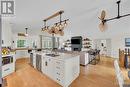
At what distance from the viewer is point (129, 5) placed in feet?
12.2

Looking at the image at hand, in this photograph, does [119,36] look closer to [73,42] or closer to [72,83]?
[73,42]

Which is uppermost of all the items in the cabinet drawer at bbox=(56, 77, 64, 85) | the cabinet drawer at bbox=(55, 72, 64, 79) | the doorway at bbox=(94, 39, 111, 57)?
the doorway at bbox=(94, 39, 111, 57)

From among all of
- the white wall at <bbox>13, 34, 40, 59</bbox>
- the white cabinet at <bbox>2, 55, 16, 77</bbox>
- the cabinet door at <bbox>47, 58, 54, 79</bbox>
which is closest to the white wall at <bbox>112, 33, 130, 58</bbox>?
the white wall at <bbox>13, 34, 40, 59</bbox>

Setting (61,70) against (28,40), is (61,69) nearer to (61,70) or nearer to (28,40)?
(61,70)

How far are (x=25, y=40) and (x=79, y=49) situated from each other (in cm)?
520

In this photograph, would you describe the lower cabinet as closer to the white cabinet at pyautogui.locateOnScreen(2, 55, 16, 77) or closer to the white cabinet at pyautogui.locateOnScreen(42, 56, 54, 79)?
the white cabinet at pyautogui.locateOnScreen(42, 56, 54, 79)

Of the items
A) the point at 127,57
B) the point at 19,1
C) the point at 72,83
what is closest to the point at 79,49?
the point at 127,57

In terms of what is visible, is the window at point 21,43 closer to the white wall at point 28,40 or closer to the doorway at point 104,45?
the white wall at point 28,40

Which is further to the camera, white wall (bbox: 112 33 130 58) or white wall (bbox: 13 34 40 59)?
white wall (bbox: 112 33 130 58)

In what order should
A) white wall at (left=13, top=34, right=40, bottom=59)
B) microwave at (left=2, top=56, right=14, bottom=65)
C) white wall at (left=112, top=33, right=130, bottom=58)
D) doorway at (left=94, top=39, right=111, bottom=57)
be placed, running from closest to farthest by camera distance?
1. microwave at (left=2, top=56, right=14, bottom=65)
2. white wall at (left=13, top=34, right=40, bottom=59)
3. white wall at (left=112, top=33, right=130, bottom=58)
4. doorway at (left=94, top=39, right=111, bottom=57)

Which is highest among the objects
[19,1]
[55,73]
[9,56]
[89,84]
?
[19,1]

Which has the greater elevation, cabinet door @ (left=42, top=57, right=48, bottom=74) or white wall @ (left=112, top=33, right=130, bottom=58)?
white wall @ (left=112, top=33, right=130, bottom=58)

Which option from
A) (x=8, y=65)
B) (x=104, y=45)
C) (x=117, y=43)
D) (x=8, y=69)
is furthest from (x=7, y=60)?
(x=104, y=45)

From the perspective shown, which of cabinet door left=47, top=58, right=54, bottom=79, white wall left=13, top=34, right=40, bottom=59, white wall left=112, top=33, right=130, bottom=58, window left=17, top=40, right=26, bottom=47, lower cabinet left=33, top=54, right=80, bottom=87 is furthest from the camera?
white wall left=112, top=33, right=130, bottom=58
